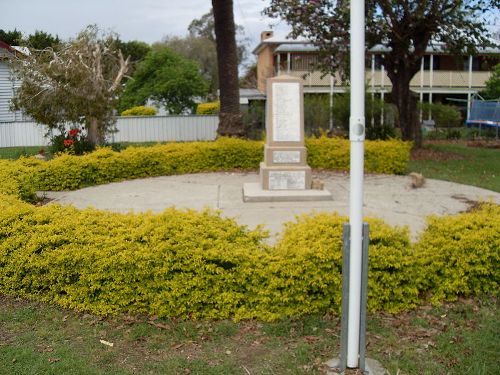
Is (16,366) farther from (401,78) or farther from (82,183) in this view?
(401,78)

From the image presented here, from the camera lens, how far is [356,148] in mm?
3637

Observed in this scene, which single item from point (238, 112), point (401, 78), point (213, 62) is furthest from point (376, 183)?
point (213, 62)

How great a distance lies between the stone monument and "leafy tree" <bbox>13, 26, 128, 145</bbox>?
6233 millimetres

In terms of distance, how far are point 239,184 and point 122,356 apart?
27.0ft

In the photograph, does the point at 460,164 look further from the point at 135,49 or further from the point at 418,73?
the point at 135,49

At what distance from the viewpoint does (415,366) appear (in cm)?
387

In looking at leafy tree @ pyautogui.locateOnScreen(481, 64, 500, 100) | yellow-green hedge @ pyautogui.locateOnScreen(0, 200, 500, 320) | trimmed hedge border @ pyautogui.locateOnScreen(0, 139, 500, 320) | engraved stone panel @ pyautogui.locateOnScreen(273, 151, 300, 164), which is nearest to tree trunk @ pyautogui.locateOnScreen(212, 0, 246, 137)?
engraved stone panel @ pyautogui.locateOnScreen(273, 151, 300, 164)

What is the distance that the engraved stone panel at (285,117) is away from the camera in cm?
1094

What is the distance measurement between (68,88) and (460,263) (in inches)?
489

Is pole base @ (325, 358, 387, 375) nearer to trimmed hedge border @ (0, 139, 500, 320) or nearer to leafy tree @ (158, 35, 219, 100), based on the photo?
trimmed hedge border @ (0, 139, 500, 320)

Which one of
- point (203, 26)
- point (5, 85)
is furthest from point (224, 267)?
point (203, 26)

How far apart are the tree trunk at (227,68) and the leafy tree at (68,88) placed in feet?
10.2

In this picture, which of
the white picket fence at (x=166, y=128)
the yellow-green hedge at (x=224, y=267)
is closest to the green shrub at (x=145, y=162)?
the yellow-green hedge at (x=224, y=267)

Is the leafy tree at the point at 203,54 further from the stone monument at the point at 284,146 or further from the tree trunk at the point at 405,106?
the stone monument at the point at 284,146
